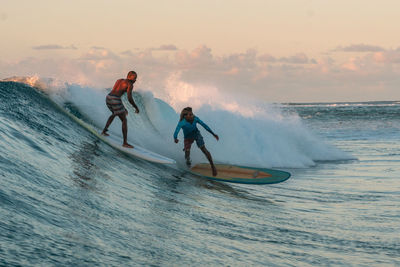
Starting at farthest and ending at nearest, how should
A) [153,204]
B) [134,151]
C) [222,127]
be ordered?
[222,127] < [134,151] < [153,204]

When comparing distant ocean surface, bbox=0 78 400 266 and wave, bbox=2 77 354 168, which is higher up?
wave, bbox=2 77 354 168

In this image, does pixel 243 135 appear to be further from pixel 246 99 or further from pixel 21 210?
pixel 21 210

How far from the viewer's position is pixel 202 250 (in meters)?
5.75

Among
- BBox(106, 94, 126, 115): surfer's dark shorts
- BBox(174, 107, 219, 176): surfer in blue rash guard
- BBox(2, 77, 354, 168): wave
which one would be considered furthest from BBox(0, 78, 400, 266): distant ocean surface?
BBox(106, 94, 126, 115): surfer's dark shorts

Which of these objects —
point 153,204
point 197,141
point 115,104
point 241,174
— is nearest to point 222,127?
point 241,174

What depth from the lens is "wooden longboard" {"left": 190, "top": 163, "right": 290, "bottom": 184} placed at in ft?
36.4

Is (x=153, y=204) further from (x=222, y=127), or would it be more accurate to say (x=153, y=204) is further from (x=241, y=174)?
(x=222, y=127)

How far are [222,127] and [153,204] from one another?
32.2 feet

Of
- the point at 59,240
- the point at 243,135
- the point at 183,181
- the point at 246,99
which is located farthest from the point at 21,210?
the point at 246,99

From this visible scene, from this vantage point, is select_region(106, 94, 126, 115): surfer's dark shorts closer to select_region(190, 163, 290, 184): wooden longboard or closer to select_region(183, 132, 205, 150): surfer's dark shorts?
select_region(183, 132, 205, 150): surfer's dark shorts

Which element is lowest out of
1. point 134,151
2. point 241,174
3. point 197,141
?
point 134,151

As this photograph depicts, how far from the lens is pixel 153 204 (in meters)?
7.87

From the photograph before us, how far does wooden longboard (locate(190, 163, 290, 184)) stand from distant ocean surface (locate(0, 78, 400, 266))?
0.71 feet

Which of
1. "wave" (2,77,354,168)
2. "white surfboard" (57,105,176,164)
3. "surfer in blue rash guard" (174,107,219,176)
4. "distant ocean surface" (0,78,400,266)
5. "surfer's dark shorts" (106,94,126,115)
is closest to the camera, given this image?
"distant ocean surface" (0,78,400,266)
